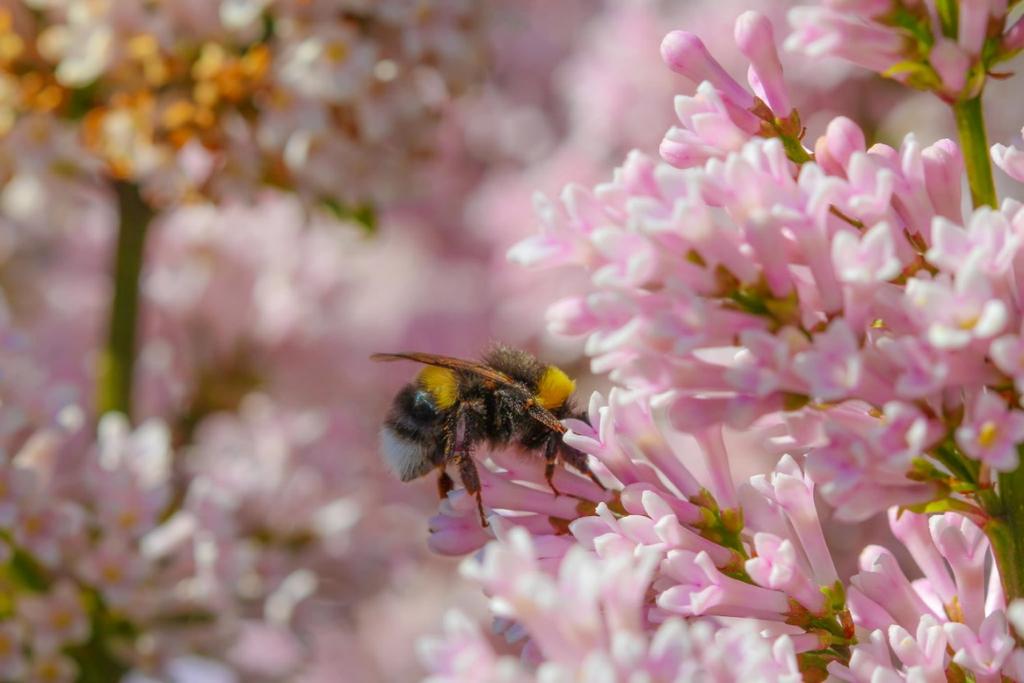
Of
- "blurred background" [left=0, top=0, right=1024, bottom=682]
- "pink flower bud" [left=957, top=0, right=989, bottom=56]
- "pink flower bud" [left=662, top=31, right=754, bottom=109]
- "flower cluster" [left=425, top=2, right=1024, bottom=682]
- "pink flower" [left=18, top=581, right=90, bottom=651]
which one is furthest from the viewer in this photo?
"blurred background" [left=0, top=0, right=1024, bottom=682]

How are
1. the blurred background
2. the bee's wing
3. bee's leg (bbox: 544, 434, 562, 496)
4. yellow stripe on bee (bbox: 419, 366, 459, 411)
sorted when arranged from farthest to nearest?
1. the blurred background
2. yellow stripe on bee (bbox: 419, 366, 459, 411)
3. the bee's wing
4. bee's leg (bbox: 544, 434, 562, 496)

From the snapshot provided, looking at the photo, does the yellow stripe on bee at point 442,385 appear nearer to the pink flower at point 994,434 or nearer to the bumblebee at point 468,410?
the bumblebee at point 468,410

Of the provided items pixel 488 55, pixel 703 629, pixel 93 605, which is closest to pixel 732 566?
pixel 703 629

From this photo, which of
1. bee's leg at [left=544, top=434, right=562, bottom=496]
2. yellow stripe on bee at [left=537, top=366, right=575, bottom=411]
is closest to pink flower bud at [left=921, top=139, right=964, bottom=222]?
bee's leg at [left=544, top=434, right=562, bottom=496]

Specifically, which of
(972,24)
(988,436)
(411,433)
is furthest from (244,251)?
(988,436)

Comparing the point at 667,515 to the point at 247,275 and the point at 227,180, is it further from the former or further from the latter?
the point at 247,275

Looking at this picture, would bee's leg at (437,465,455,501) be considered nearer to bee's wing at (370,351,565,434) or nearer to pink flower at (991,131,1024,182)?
bee's wing at (370,351,565,434)

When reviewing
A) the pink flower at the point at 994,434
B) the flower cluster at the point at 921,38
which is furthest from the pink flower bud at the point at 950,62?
the pink flower at the point at 994,434
